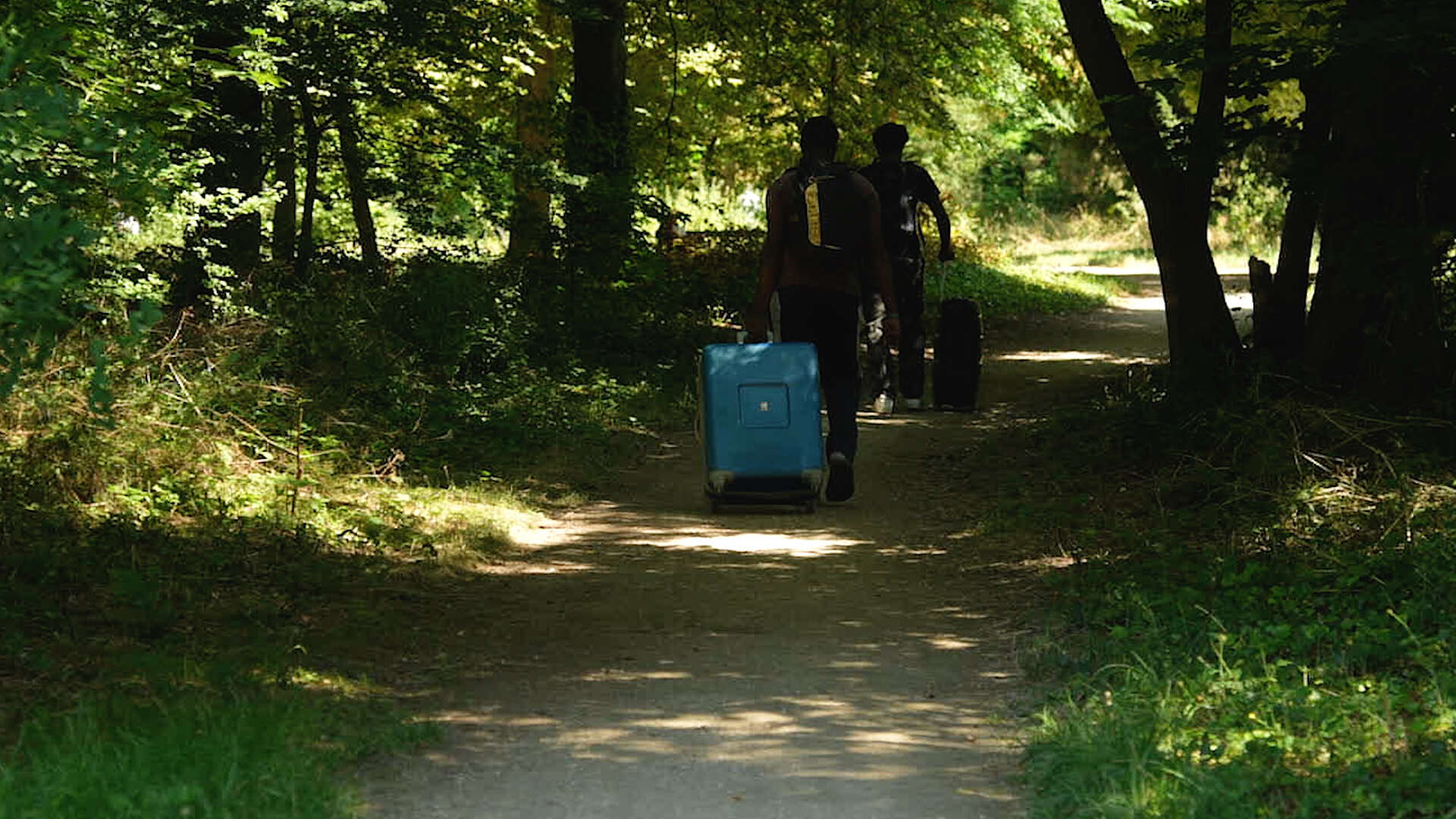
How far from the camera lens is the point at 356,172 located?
14656 mm

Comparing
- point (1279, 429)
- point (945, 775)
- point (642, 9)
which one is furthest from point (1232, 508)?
point (642, 9)

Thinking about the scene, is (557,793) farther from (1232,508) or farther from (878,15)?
(878,15)

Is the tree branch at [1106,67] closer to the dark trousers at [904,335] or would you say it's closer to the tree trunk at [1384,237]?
the tree trunk at [1384,237]

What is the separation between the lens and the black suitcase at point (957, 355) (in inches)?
556

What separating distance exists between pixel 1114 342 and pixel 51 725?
58.1 feet

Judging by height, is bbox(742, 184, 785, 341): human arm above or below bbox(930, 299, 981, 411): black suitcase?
above

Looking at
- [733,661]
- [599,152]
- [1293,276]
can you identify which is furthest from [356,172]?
[733,661]

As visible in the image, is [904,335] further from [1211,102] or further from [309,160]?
[309,160]

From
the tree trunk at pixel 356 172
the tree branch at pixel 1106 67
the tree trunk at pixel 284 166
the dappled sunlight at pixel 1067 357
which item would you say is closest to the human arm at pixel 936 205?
the tree branch at pixel 1106 67

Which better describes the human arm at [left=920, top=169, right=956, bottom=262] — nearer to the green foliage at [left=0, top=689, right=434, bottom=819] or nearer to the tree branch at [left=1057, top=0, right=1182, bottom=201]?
the tree branch at [left=1057, top=0, right=1182, bottom=201]

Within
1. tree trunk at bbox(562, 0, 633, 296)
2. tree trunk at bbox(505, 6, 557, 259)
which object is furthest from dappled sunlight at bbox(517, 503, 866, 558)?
tree trunk at bbox(562, 0, 633, 296)

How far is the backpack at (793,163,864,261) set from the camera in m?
10.2

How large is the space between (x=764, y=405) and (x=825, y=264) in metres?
0.96

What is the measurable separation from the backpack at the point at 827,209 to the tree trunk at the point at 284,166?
4493 millimetres
